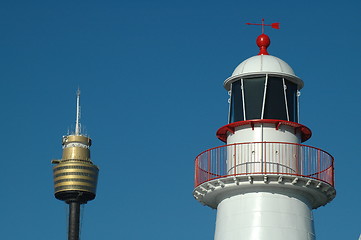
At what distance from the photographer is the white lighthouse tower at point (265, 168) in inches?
1243

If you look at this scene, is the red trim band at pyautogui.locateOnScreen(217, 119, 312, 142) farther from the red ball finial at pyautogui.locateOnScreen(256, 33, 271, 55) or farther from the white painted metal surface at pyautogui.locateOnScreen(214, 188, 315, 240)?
the red ball finial at pyautogui.locateOnScreen(256, 33, 271, 55)

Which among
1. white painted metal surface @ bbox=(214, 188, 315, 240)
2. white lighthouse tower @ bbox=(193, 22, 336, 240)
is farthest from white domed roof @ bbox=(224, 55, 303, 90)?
white painted metal surface @ bbox=(214, 188, 315, 240)

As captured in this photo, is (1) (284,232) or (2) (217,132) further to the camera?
(2) (217,132)

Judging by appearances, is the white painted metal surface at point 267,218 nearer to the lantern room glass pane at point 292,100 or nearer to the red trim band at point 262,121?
the red trim band at point 262,121

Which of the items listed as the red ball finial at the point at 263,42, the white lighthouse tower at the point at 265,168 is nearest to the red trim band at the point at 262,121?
the white lighthouse tower at the point at 265,168

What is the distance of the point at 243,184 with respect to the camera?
104 feet

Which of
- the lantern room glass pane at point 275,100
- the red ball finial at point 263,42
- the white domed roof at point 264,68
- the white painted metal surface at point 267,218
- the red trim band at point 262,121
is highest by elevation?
the red ball finial at point 263,42

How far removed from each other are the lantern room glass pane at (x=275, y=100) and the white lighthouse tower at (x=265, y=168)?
0.01 m

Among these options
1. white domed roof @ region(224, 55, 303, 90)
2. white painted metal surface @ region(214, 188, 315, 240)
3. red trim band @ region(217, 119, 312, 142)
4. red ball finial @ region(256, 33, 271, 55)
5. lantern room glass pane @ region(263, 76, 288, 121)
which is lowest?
white painted metal surface @ region(214, 188, 315, 240)

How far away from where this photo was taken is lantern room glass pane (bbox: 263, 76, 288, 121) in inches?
1281

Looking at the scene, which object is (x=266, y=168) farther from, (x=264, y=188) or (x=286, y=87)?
(x=286, y=87)

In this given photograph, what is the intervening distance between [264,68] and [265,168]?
3.69 meters

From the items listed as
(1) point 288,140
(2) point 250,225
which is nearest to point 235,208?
(2) point 250,225

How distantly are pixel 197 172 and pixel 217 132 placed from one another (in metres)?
1.74
